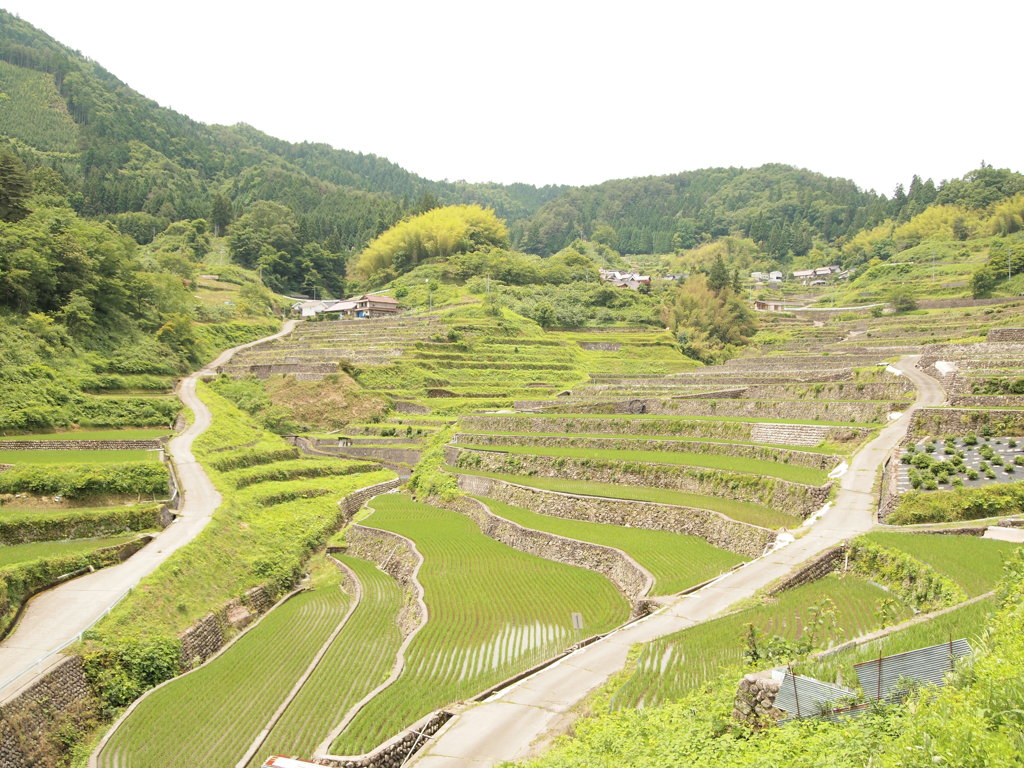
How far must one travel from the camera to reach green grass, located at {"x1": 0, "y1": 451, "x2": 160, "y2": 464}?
24.3 meters

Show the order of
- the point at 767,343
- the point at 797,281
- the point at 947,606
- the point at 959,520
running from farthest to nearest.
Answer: the point at 797,281
the point at 767,343
the point at 959,520
the point at 947,606

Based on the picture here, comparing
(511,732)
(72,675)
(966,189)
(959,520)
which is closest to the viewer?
(511,732)

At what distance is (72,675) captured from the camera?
13453 millimetres

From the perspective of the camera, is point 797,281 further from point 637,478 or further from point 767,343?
point 637,478

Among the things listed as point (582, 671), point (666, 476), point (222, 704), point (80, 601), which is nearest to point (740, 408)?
point (666, 476)

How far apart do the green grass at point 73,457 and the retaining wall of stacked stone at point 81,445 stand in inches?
35.6

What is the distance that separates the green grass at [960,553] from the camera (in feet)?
37.9

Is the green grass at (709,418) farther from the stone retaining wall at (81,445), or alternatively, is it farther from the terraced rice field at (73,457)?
the terraced rice field at (73,457)

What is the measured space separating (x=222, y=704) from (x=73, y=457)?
16.5m

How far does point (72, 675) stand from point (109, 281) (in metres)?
35.9

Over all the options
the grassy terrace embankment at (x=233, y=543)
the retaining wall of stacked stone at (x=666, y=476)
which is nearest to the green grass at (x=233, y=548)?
the grassy terrace embankment at (x=233, y=543)

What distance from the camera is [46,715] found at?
12516mm

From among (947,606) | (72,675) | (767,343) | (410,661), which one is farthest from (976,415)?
(767,343)

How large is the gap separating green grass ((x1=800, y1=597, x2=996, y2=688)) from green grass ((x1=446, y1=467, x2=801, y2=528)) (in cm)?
961
